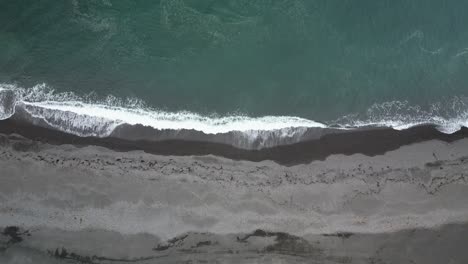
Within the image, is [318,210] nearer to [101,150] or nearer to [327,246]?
[327,246]

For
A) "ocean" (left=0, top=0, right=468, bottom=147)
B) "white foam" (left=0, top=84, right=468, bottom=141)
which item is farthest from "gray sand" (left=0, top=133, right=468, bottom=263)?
"ocean" (left=0, top=0, right=468, bottom=147)

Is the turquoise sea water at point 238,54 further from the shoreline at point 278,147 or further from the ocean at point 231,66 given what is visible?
the shoreline at point 278,147

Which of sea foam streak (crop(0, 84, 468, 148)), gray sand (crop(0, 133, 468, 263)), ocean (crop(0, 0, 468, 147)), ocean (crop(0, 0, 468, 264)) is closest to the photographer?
gray sand (crop(0, 133, 468, 263))

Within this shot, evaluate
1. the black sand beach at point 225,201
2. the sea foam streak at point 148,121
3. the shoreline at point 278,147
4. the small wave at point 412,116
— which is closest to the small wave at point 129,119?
the sea foam streak at point 148,121

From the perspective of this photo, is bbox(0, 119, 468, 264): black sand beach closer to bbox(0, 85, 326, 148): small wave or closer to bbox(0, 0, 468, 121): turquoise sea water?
bbox(0, 85, 326, 148): small wave

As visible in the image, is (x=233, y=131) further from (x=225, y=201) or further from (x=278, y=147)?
(x=225, y=201)

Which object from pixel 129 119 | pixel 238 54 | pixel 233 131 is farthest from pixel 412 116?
pixel 129 119

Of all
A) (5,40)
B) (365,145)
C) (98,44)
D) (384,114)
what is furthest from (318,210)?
(5,40)
